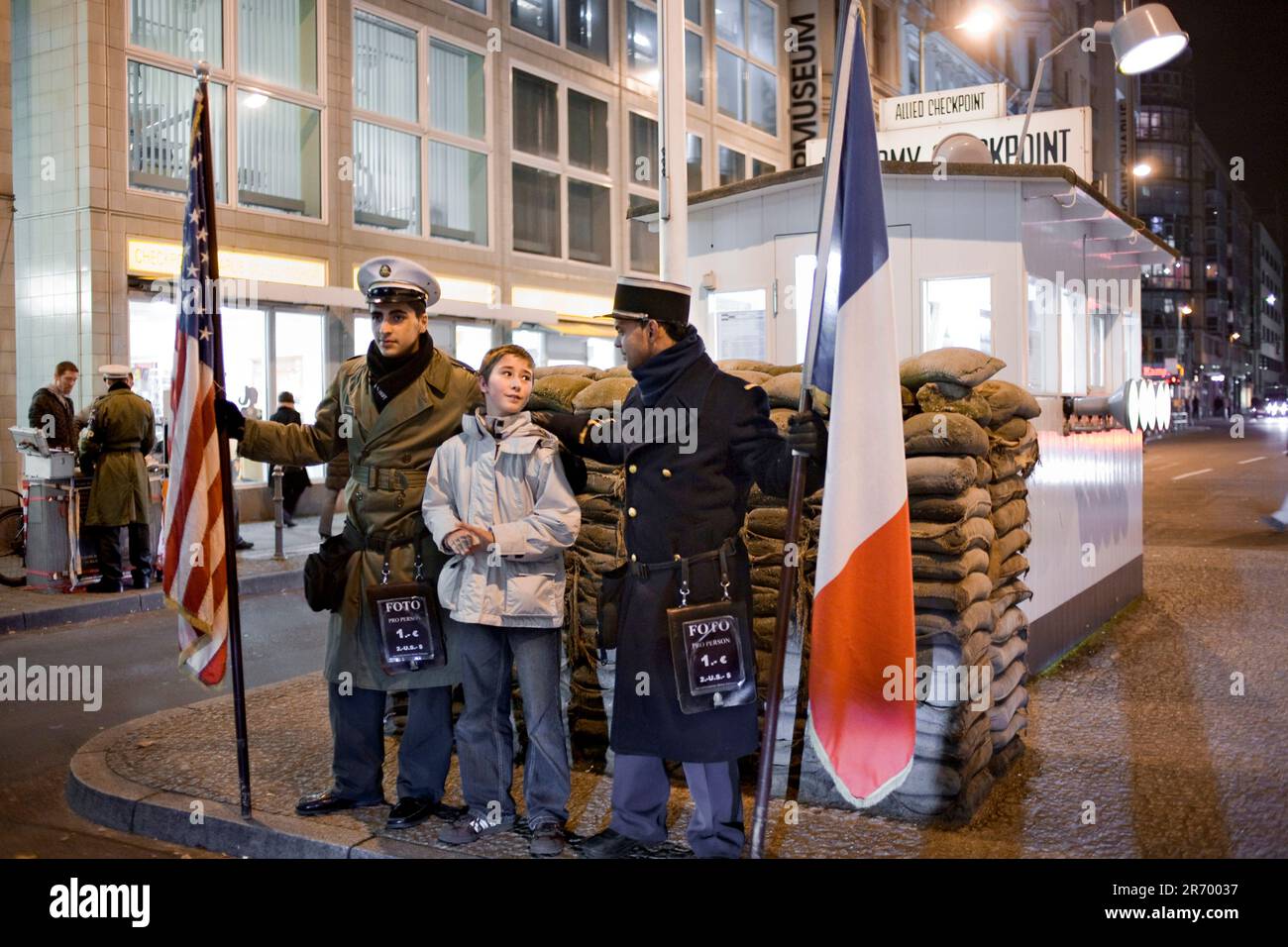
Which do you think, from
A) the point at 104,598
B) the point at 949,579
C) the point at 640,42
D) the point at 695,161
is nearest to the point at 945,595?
the point at 949,579

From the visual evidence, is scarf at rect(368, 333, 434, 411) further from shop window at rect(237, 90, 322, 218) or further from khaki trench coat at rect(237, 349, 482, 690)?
shop window at rect(237, 90, 322, 218)

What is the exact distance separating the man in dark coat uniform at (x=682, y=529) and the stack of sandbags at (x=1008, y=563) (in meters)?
1.69

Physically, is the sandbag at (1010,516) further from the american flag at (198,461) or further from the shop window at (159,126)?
the shop window at (159,126)

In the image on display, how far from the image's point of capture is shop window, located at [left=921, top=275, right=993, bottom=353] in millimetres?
9234

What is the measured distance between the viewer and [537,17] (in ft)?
77.9

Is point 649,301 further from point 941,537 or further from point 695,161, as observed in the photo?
point 695,161

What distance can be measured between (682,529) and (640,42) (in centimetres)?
2429

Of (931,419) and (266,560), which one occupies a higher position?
(931,419)

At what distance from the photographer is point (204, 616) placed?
503 centimetres

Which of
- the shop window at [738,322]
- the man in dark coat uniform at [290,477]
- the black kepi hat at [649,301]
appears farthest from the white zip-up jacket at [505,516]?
the man in dark coat uniform at [290,477]

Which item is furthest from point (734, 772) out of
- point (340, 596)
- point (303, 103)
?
point (303, 103)

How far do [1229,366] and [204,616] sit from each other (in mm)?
153335

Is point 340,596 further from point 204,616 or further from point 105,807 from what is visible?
point 105,807
